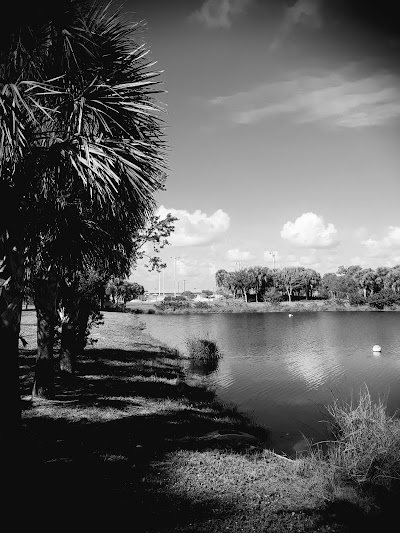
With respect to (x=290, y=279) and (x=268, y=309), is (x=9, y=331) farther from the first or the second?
(x=290, y=279)

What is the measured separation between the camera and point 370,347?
3647 centimetres

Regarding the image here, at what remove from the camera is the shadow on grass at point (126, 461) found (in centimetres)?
656

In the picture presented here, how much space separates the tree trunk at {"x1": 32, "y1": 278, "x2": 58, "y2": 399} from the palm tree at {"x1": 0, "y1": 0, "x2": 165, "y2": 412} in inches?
194

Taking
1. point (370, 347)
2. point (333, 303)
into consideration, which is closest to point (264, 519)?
point (370, 347)

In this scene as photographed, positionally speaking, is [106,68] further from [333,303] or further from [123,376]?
[333,303]

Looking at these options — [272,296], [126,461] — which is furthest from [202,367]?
[272,296]

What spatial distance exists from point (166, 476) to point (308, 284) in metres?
130

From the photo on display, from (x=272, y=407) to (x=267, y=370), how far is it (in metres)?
8.51

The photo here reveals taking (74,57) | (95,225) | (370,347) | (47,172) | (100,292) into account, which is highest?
(74,57)

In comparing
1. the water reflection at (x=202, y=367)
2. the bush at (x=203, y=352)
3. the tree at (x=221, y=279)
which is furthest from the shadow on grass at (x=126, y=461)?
the tree at (x=221, y=279)

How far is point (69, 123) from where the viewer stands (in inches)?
283

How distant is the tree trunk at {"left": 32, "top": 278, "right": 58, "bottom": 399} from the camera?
1212 cm

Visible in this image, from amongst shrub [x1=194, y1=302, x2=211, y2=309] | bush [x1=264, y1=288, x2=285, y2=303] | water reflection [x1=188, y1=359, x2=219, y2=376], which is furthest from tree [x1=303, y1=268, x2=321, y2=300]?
water reflection [x1=188, y1=359, x2=219, y2=376]

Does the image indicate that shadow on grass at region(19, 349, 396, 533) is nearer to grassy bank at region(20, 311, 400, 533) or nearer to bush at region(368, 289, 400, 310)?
grassy bank at region(20, 311, 400, 533)
